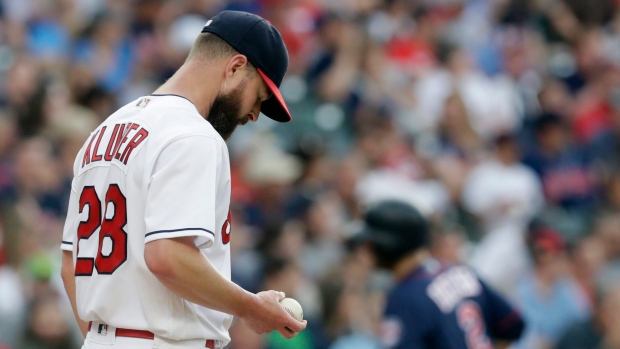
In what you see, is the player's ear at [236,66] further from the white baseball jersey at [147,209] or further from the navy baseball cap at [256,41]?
the white baseball jersey at [147,209]

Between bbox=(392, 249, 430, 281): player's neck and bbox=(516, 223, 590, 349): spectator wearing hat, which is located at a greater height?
bbox=(392, 249, 430, 281): player's neck

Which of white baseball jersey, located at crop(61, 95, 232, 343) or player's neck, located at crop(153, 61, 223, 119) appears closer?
white baseball jersey, located at crop(61, 95, 232, 343)

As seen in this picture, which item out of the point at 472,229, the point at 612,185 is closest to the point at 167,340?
the point at 472,229

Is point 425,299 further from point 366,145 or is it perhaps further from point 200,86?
point 366,145

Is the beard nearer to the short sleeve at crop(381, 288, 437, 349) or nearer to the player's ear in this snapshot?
the player's ear

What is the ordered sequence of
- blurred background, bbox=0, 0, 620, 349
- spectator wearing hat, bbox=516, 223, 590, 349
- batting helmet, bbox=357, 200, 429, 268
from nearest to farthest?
batting helmet, bbox=357, 200, 429, 268 < blurred background, bbox=0, 0, 620, 349 < spectator wearing hat, bbox=516, 223, 590, 349

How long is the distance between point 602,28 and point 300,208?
22.3 ft

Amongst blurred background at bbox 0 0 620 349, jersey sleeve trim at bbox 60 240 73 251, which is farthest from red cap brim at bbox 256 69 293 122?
blurred background at bbox 0 0 620 349

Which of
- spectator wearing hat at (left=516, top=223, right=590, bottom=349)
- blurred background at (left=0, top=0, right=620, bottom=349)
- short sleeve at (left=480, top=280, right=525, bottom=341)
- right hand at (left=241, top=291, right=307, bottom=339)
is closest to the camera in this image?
right hand at (left=241, top=291, right=307, bottom=339)

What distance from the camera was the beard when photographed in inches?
142

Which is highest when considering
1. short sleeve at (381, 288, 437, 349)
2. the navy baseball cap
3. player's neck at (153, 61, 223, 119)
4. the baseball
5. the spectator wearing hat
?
the navy baseball cap

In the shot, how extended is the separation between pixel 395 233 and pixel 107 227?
252cm

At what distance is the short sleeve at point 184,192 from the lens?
127 inches

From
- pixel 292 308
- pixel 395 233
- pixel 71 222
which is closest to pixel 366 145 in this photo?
pixel 395 233
